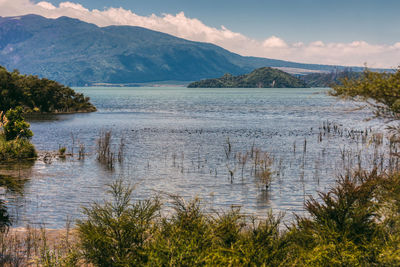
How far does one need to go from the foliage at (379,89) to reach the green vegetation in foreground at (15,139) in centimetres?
2595

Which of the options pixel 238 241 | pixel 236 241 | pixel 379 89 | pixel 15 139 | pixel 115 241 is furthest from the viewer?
pixel 15 139

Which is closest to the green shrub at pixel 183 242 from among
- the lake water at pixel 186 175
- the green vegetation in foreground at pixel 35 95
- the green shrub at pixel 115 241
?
the green shrub at pixel 115 241

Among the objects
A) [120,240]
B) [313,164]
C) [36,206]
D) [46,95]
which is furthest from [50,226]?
[46,95]

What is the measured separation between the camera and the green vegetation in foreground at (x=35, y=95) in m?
73.0

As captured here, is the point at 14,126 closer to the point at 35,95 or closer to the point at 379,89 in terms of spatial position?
the point at 379,89

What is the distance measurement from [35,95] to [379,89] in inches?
3106

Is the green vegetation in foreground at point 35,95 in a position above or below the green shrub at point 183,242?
above

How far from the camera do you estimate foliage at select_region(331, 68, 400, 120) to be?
1431cm

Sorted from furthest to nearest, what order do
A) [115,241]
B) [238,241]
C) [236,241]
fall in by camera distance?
[236,241], [115,241], [238,241]

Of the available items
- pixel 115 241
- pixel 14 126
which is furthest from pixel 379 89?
pixel 14 126

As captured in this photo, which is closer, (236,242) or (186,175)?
(236,242)

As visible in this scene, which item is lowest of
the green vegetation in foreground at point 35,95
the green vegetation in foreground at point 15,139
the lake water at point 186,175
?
the lake water at point 186,175

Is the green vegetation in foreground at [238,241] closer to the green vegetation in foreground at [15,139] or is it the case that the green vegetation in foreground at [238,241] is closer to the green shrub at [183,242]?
the green shrub at [183,242]

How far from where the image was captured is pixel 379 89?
14422 millimetres
